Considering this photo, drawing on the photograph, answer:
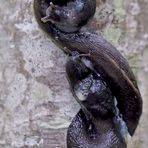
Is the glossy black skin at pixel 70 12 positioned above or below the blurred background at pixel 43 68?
above

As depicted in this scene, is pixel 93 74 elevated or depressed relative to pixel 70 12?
depressed

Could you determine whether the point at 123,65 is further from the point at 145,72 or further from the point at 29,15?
the point at 29,15

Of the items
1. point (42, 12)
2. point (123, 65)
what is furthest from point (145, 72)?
point (42, 12)

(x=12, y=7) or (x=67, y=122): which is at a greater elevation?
(x=12, y=7)

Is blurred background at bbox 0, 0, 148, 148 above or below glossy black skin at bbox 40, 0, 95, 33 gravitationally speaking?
below
